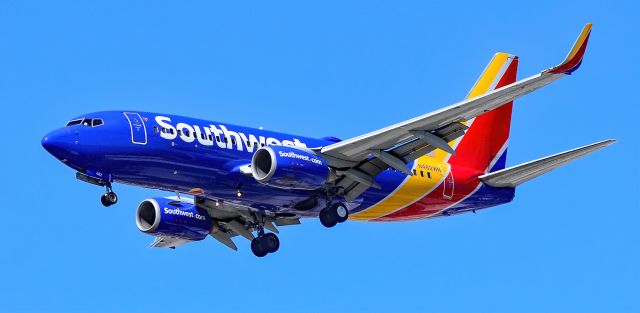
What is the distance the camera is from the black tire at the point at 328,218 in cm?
5347

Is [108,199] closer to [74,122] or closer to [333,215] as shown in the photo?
[74,122]

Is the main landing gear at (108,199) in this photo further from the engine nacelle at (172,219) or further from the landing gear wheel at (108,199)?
the engine nacelle at (172,219)

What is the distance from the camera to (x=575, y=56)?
4694 cm

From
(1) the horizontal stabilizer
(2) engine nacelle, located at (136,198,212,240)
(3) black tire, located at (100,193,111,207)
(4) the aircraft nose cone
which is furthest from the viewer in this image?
(2) engine nacelle, located at (136,198,212,240)

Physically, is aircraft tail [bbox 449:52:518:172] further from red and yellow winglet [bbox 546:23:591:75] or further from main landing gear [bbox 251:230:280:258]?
red and yellow winglet [bbox 546:23:591:75]

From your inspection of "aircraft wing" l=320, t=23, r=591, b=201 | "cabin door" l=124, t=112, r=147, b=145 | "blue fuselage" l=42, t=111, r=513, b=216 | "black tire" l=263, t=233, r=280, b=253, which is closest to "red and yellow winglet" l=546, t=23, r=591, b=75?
"aircraft wing" l=320, t=23, r=591, b=201

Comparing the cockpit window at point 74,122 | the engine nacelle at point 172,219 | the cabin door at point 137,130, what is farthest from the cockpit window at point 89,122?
the engine nacelle at point 172,219

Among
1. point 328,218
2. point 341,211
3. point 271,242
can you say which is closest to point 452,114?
point 341,211

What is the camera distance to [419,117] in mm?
49500

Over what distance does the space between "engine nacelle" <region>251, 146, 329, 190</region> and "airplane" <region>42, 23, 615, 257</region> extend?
0.16 ft

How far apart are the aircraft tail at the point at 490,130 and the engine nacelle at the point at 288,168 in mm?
9063

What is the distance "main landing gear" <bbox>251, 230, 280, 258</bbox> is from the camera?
2251 inches

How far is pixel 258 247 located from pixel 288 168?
307 inches

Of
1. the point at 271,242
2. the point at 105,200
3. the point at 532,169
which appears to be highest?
the point at 532,169
